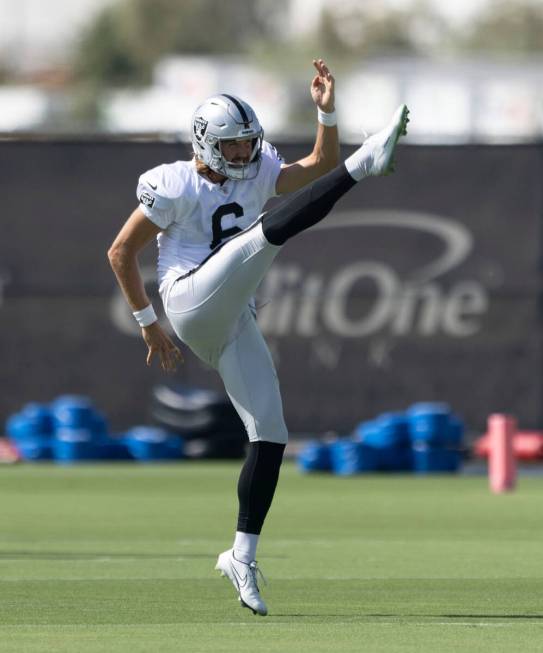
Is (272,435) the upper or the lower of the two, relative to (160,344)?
lower

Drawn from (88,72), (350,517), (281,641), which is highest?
(281,641)

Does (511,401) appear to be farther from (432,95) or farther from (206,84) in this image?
(206,84)

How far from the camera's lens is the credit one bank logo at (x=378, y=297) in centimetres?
1988

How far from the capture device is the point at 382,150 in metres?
8.38

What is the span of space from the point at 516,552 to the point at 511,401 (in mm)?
8714

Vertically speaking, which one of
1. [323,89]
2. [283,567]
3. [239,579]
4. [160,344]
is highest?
[323,89]

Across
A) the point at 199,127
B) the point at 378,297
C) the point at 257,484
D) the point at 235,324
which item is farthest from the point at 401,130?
the point at 378,297

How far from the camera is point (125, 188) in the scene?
1986cm

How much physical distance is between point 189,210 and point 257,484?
49.0 inches

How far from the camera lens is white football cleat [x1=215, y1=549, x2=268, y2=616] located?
8.44 m

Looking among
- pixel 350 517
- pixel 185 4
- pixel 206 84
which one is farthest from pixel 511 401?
pixel 185 4

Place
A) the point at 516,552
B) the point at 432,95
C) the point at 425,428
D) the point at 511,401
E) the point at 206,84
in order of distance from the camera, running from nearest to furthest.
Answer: the point at 516,552, the point at 425,428, the point at 511,401, the point at 432,95, the point at 206,84

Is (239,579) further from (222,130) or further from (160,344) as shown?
(222,130)

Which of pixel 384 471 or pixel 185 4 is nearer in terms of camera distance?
pixel 384 471
